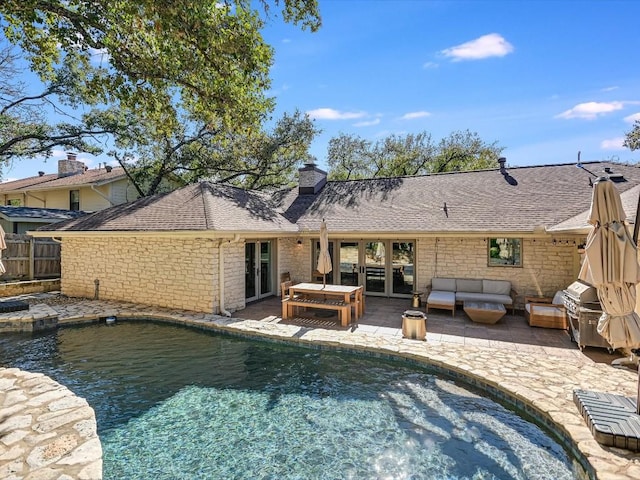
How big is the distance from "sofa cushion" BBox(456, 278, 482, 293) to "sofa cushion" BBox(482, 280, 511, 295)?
15 cm

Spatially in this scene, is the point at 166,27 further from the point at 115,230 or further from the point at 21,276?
the point at 21,276

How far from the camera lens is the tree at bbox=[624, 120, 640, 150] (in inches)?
820

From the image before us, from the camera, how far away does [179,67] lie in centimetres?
750

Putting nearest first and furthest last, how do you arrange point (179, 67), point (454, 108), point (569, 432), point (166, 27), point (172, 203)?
point (569, 432)
point (166, 27)
point (179, 67)
point (172, 203)
point (454, 108)

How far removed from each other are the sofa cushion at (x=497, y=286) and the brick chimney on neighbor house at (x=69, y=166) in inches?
1200

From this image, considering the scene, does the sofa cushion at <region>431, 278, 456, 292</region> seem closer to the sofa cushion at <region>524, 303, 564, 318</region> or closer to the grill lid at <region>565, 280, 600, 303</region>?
the sofa cushion at <region>524, 303, 564, 318</region>

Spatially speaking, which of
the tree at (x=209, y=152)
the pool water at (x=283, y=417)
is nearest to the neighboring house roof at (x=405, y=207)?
the pool water at (x=283, y=417)

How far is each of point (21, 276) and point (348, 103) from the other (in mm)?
17952

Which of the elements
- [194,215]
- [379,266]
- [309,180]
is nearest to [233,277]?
[194,215]

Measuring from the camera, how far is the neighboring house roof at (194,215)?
33.9ft

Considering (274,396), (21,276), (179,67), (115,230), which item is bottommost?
(274,396)

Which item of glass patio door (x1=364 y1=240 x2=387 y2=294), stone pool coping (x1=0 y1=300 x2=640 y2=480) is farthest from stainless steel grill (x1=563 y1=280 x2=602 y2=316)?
glass patio door (x1=364 y1=240 x2=387 y2=294)

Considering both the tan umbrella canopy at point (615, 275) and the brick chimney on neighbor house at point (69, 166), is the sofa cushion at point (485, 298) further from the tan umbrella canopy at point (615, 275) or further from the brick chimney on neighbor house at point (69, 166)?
the brick chimney on neighbor house at point (69, 166)

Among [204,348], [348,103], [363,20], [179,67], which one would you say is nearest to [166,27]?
[179,67]
